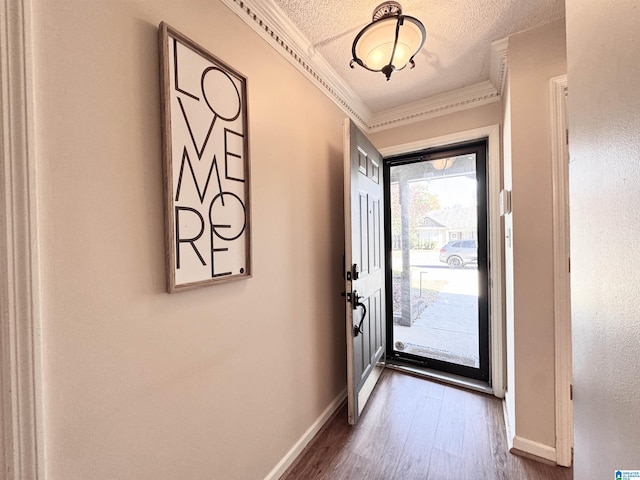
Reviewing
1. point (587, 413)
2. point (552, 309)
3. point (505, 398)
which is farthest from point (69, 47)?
point (505, 398)

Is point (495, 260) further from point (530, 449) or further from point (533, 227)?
point (530, 449)

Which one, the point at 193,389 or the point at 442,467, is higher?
the point at 193,389

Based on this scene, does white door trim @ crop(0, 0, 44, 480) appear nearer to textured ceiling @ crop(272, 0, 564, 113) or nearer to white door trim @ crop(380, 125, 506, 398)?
textured ceiling @ crop(272, 0, 564, 113)

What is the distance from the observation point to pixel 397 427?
1780mm

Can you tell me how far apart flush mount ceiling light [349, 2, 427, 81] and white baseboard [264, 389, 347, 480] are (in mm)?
2115

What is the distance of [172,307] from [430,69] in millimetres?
2177

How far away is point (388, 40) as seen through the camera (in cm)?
129

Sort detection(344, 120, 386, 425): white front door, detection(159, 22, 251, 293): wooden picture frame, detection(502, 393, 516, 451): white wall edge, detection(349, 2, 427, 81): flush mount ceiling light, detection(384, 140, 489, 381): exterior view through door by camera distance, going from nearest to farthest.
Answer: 1. detection(159, 22, 251, 293): wooden picture frame
2. detection(349, 2, 427, 81): flush mount ceiling light
3. detection(502, 393, 516, 451): white wall edge
4. detection(344, 120, 386, 425): white front door
5. detection(384, 140, 489, 381): exterior view through door

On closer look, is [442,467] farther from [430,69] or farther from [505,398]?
[430,69]

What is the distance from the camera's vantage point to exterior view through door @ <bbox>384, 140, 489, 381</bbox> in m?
2.29

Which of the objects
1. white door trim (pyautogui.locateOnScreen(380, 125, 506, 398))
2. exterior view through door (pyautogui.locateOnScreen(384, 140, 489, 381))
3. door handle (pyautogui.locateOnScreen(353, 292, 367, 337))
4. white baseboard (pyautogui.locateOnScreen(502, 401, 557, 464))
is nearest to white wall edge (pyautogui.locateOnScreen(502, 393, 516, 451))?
white baseboard (pyautogui.locateOnScreen(502, 401, 557, 464))

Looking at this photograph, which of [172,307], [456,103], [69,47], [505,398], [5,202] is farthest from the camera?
[456,103]

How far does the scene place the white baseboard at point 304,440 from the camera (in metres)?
1.39

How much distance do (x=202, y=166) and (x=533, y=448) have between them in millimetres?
2286
